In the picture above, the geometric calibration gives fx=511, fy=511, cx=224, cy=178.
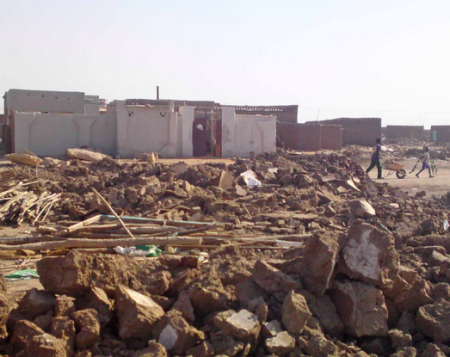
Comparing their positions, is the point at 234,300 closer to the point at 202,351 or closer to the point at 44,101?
the point at 202,351

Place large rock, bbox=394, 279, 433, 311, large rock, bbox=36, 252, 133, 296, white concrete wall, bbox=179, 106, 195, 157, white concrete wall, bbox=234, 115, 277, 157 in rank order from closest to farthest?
large rock, bbox=36, 252, 133, 296, large rock, bbox=394, 279, 433, 311, white concrete wall, bbox=179, 106, 195, 157, white concrete wall, bbox=234, 115, 277, 157

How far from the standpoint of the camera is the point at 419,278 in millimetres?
5156

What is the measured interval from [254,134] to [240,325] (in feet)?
67.6

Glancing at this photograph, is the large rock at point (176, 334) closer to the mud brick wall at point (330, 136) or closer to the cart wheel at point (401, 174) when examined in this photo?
the cart wheel at point (401, 174)

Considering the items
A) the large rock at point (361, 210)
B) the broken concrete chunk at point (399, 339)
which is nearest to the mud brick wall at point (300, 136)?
the large rock at point (361, 210)

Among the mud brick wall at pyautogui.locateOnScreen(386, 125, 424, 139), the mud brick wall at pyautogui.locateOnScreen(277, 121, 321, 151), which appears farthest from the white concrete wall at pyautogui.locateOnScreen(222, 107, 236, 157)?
the mud brick wall at pyautogui.locateOnScreen(386, 125, 424, 139)

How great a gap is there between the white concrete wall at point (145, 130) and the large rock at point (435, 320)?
18.7 meters

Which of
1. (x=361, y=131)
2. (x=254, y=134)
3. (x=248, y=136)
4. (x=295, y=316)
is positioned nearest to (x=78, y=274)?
(x=295, y=316)

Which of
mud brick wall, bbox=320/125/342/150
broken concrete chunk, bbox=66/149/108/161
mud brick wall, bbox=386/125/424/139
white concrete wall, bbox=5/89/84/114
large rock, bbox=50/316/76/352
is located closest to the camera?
large rock, bbox=50/316/76/352

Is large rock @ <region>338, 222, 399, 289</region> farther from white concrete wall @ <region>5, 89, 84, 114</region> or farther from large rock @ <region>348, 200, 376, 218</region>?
white concrete wall @ <region>5, 89, 84, 114</region>

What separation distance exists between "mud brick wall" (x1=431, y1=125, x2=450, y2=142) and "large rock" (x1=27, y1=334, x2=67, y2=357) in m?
41.3

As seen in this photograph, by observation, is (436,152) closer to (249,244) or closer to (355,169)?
(355,169)

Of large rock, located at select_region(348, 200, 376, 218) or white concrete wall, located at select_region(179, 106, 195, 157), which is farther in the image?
white concrete wall, located at select_region(179, 106, 195, 157)

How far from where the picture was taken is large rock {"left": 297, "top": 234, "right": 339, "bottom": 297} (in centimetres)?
479
